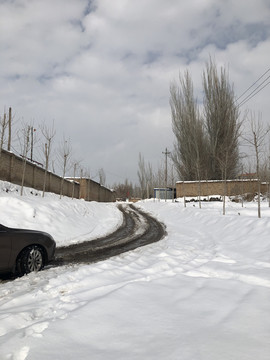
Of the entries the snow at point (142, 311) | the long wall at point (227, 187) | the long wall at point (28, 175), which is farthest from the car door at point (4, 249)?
the long wall at point (227, 187)

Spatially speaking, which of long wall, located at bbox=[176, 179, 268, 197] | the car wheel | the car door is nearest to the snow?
the car wheel

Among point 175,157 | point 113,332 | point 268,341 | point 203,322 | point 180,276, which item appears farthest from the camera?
point 175,157

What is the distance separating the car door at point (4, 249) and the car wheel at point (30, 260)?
27 centimetres

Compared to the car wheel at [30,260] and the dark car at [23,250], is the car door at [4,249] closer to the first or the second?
the dark car at [23,250]

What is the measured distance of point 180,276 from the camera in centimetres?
434

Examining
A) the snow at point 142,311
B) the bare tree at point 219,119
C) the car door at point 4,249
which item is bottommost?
the snow at point 142,311

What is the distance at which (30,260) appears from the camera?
5.11 meters

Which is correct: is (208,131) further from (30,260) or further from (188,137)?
(30,260)

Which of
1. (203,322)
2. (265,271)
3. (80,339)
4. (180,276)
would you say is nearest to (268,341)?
(203,322)

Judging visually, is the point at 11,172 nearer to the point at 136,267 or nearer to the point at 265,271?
the point at 136,267

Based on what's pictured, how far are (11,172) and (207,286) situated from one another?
1907 centimetres

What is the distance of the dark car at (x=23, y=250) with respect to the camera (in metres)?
4.69

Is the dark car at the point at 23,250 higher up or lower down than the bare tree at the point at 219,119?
lower down

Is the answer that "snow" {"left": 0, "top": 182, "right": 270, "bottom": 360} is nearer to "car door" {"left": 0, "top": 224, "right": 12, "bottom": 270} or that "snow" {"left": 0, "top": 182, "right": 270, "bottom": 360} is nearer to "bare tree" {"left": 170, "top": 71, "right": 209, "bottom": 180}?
"car door" {"left": 0, "top": 224, "right": 12, "bottom": 270}
